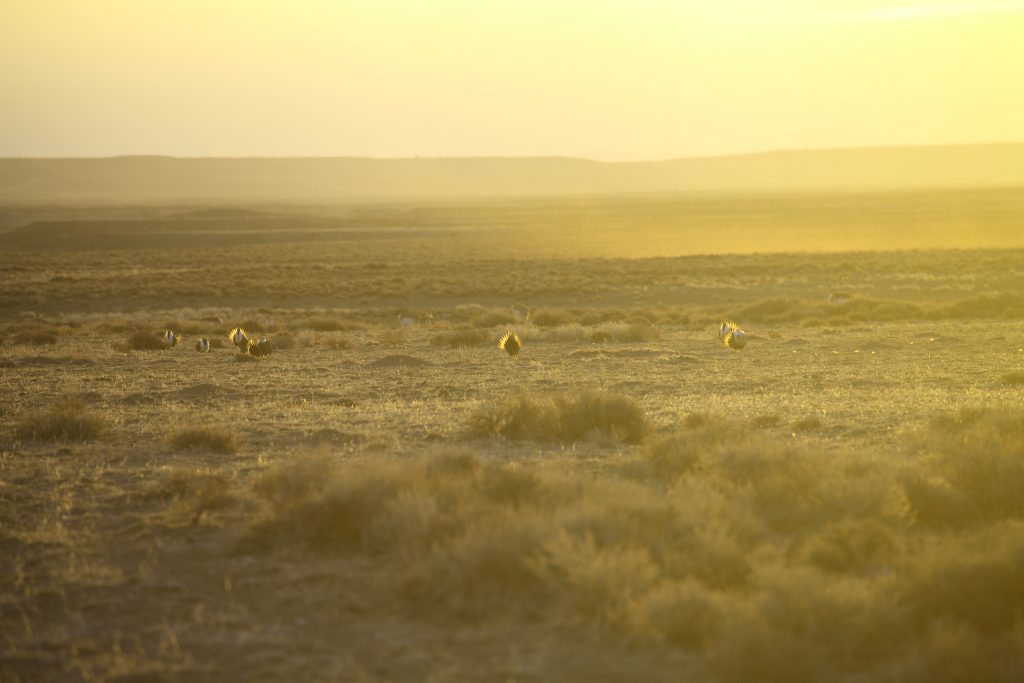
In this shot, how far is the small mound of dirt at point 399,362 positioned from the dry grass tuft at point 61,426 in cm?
891

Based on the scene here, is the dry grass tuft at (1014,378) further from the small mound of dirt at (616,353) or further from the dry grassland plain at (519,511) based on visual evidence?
the small mound of dirt at (616,353)

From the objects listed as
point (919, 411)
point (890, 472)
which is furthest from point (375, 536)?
point (919, 411)

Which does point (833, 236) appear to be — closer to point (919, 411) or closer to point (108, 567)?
point (919, 411)

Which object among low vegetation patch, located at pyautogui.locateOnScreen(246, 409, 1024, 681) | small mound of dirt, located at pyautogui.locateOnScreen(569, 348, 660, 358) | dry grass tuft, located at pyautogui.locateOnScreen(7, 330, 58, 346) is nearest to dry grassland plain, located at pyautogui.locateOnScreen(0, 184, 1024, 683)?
low vegetation patch, located at pyautogui.locateOnScreen(246, 409, 1024, 681)

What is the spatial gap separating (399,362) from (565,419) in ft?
32.3

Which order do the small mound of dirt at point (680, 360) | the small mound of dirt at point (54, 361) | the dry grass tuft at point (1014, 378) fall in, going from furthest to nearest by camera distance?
1. the small mound of dirt at point (54, 361)
2. the small mound of dirt at point (680, 360)
3. the dry grass tuft at point (1014, 378)

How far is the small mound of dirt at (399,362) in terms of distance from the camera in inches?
880

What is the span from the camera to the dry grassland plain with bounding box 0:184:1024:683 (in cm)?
634

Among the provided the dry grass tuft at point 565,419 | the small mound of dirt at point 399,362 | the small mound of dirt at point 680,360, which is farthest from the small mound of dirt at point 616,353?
the dry grass tuft at point 565,419

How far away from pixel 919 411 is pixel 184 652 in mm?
10956

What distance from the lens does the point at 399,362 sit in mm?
22656

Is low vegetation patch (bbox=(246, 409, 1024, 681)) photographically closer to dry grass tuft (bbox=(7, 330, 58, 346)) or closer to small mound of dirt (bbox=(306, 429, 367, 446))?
small mound of dirt (bbox=(306, 429, 367, 446))

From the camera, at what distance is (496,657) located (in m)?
6.28

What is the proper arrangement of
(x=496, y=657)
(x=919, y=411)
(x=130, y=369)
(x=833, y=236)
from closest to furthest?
(x=496, y=657) → (x=919, y=411) → (x=130, y=369) → (x=833, y=236)
